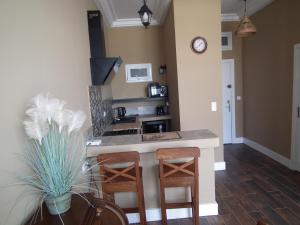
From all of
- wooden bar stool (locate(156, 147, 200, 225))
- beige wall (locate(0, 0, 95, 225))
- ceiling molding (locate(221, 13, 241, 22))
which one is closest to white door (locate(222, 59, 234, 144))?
ceiling molding (locate(221, 13, 241, 22))

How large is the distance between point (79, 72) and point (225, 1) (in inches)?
134

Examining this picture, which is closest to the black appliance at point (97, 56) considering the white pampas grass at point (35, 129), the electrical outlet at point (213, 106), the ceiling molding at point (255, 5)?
the electrical outlet at point (213, 106)

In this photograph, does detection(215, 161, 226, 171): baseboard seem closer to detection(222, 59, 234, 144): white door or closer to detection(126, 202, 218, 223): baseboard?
detection(126, 202, 218, 223): baseboard

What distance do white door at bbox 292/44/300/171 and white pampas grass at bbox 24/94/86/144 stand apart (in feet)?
12.6

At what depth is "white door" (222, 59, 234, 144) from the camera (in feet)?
17.8

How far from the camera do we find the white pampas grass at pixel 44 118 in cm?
102

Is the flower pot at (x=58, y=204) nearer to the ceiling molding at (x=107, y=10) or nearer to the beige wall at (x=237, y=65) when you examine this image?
the ceiling molding at (x=107, y=10)

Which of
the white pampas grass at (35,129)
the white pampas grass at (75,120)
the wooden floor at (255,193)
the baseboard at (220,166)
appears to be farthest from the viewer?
the baseboard at (220,166)

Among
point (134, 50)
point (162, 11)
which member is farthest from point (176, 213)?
point (134, 50)

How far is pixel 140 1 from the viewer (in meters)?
3.88

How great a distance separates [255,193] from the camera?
126 inches

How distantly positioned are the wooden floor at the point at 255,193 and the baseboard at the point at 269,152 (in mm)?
97

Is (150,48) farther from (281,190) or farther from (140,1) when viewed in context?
(281,190)

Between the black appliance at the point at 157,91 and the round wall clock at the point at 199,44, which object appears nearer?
the round wall clock at the point at 199,44
